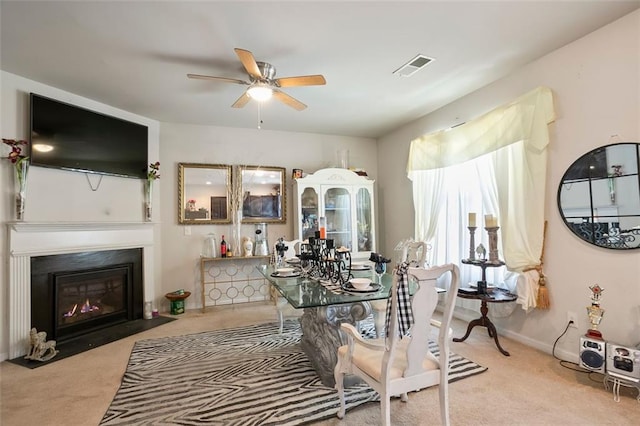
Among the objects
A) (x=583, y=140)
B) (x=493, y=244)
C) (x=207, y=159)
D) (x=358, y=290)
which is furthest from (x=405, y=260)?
(x=207, y=159)

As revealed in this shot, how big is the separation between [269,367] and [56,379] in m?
1.59

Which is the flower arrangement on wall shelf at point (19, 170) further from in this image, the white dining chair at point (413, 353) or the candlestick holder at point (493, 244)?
the candlestick holder at point (493, 244)

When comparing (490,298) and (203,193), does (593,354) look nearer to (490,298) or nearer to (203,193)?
(490,298)

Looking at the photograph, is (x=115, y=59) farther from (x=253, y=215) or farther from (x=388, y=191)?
(x=388, y=191)

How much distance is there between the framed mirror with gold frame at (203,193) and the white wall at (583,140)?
3.46m

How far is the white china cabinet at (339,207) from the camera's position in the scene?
4262 millimetres

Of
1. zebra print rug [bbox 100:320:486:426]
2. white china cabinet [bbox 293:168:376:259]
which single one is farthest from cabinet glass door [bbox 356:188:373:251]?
zebra print rug [bbox 100:320:486:426]

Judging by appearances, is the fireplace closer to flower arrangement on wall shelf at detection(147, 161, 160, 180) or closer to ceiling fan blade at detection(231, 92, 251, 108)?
flower arrangement on wall shelf at detection(147, 161, 160, 180)

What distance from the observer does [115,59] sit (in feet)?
8.00

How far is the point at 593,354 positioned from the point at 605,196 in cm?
111

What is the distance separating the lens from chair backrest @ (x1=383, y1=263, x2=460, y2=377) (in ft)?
4.39

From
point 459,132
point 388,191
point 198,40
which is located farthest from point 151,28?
point 388,191

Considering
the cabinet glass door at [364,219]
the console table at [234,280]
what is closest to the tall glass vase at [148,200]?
the console table at [234,280]

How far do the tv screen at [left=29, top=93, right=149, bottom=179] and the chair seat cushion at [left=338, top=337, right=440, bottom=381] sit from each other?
3.25 metres
